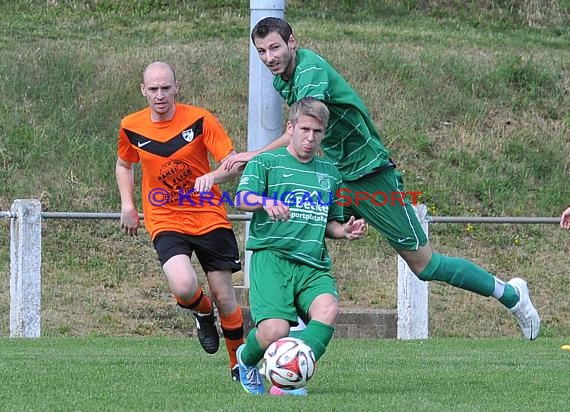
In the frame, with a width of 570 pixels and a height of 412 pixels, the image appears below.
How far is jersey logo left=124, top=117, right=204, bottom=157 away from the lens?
7512 mm

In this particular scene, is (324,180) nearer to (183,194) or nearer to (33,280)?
(183,194)

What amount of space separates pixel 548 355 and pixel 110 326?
560 centimetres

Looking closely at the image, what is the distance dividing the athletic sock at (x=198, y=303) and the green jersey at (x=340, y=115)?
1129 millimetres

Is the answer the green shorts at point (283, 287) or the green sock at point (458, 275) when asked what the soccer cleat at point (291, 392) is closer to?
the green shorts at point (283, 287)

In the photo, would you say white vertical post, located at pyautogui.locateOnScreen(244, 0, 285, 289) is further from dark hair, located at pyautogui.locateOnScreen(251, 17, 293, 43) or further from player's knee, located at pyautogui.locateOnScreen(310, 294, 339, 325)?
player's knee, located at pyautogui.locateOnScreen(310, 294, 339, 325)

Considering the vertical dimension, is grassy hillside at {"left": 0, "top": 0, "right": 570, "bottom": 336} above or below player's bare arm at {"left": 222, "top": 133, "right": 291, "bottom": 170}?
below

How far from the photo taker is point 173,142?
7.52 metres

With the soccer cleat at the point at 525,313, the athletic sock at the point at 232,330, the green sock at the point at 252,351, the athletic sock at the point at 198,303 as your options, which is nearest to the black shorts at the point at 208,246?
the athletic sock at the point at 198,303

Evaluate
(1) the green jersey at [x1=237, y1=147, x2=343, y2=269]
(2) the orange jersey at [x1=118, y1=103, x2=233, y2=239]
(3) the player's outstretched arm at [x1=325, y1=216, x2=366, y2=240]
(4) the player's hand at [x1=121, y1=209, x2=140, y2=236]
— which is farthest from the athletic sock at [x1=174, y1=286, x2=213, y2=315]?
(3) the player's outstretched arm at [x1=325, y1=216, x2=366, y2=240]

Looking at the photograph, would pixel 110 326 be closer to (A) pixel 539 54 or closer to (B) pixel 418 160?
(B) pixel 418 160

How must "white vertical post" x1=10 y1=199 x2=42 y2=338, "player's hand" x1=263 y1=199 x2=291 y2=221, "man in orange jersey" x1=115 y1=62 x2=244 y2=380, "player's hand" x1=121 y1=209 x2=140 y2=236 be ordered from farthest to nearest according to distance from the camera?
"white vertical post" x1=10 y1=199 x2=42 y2=338, "player's hand" x1=121 y1=209 x2=140 y2=236, "man in orange jersey" x1=115 y1=62 x2=244 y2=380, "player's hand" x1=263 y1=199 x2=291 y2=221

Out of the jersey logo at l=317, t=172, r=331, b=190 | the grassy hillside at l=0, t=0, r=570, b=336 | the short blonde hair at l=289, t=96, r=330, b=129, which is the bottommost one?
the grassy hillside at l=0, t=0, r=570, b=336

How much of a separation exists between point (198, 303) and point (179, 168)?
0.83m

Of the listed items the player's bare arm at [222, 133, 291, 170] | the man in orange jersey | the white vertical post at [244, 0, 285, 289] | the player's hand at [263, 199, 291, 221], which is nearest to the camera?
the player's hand at [263, 199, 291, 221]
